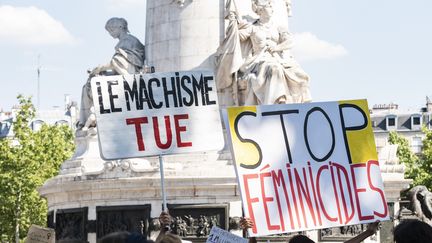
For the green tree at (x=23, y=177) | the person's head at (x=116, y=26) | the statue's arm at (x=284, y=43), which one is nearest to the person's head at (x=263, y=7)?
the statue's arm at (x=284, y=43)

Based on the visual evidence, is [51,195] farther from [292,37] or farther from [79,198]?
[292,37]

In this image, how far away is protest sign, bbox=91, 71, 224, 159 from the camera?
56.0 ft

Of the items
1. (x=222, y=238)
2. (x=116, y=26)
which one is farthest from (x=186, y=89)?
(x=116, y=26)

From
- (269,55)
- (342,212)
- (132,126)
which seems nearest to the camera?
(342,212)

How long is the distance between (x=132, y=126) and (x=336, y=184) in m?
3.25

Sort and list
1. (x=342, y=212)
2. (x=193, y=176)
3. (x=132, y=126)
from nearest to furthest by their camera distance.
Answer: (x=342, y=212) → (x=132, y=126) → (x=193, y=176)

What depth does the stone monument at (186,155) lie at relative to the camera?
28.7m

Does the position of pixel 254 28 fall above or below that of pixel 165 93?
above

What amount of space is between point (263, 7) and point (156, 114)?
44.9ft

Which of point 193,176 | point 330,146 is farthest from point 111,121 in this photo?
point 193,176

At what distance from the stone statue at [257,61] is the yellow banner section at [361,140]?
14.5m

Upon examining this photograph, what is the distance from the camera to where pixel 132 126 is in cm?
1722

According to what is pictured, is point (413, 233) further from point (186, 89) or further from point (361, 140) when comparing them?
point (186, 89)

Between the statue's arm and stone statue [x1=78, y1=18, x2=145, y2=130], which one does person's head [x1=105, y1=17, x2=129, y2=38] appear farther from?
the statue's arm
